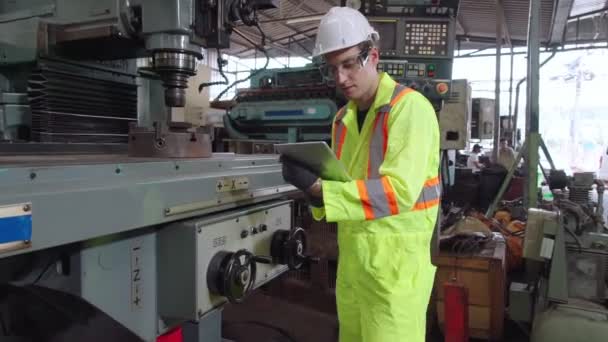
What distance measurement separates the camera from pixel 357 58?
119 cm

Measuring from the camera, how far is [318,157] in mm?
1022

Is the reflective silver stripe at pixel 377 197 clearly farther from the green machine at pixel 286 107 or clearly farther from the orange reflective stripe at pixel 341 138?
the green machine at pixel 286 107

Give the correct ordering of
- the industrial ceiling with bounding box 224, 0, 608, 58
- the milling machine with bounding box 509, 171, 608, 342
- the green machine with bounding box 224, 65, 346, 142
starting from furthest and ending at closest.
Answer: the industrial ceiling with bounding box 224, 0, 608, 58, the green machine with bounding box 224, 65, 346, 142, the milling machine with bounding box 509, 171, 608, 342

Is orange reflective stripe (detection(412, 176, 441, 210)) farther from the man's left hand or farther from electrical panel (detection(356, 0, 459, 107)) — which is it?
electrical panel (detection(356, 0, 459, 107))

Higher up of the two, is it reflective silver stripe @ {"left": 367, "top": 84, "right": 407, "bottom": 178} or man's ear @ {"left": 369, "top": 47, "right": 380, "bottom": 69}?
man's ear @ {"left": 369, "top": 47, "right": 380, "bottom": 69}

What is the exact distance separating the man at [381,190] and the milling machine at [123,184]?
0.62ft

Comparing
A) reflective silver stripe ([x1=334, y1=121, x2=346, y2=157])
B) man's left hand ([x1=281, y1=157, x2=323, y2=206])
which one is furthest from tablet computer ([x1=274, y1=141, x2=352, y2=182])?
reflective silver stripe ([x1=334, y1=121, x2=346, y2=157])

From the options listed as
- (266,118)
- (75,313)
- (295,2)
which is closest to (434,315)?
(266,118)

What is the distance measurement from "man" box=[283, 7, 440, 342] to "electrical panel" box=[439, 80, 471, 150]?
139 cm

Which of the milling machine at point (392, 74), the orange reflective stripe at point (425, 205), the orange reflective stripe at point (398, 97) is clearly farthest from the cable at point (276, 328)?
the orange reflective stripe at point (398, 97)

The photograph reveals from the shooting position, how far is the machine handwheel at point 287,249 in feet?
3.94

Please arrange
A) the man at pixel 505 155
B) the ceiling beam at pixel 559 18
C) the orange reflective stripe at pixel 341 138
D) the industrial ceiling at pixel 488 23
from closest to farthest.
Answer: the orange reflective stripe at pixel 341 138
the ceiling beam at pixel 559 18
the industrial ceiling at pixel 488 23
the man at pixel 505 155

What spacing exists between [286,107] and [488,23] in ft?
18.5

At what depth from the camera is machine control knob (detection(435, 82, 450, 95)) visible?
219 centimetres
